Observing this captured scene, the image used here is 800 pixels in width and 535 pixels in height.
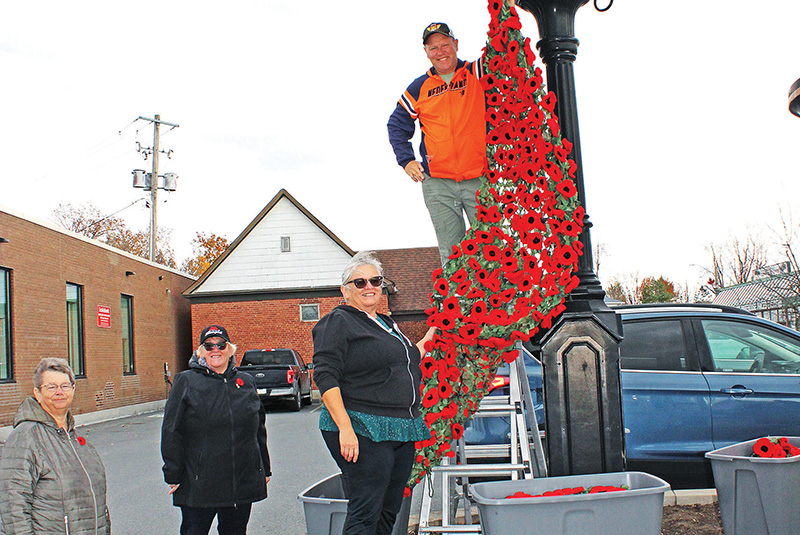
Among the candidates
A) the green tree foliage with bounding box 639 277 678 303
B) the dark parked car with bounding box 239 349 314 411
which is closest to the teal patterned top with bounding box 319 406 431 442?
the dark parked car with bounding box 239 349 314 411

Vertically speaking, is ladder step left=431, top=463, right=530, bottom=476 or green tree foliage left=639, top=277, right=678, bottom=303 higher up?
green tree foliage left=639, top=277, right=678, bottom=303

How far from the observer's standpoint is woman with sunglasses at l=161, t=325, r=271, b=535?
412 centimetres

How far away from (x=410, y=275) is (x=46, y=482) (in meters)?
27.6

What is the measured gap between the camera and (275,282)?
2605 cm

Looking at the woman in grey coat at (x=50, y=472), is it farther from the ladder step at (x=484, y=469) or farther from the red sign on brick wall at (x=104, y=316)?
the red sign on brick wall at (x=104, y=316)

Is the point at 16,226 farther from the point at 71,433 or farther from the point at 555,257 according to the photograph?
the point at 555,257

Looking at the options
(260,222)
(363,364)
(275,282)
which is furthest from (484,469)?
(260,222)

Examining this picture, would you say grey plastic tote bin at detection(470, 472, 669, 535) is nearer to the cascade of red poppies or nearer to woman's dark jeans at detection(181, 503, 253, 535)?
the cascade of red poppies

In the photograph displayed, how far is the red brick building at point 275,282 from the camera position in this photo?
25.5 meters

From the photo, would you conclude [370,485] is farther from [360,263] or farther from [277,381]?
[277,381]

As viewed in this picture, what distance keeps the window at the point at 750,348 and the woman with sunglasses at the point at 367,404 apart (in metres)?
3.89

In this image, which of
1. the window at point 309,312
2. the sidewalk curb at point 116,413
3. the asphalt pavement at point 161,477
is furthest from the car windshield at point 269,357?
the window at point 309,312

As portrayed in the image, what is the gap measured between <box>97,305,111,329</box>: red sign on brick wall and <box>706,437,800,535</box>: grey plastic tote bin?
17806mm

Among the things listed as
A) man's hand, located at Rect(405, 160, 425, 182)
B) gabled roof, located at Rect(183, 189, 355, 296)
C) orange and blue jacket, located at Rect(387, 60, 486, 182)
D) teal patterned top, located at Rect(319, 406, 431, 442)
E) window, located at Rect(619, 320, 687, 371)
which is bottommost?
teal patterned top, located at Rect(319, 406, 431, 442)
